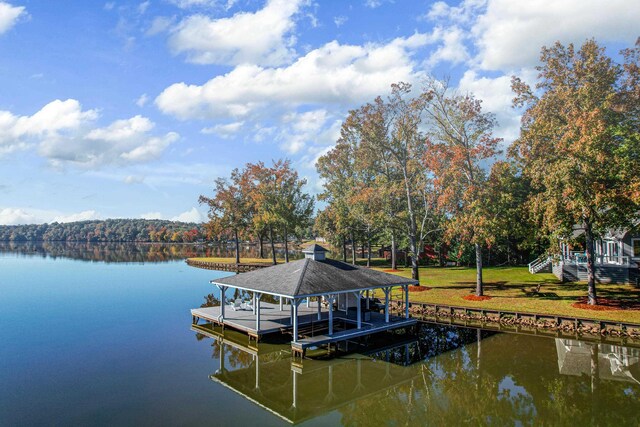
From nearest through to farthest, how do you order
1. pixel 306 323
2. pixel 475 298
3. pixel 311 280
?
pixel 311 280 → pixel 306 323 → pixel 475 298

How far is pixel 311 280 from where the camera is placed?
23375mm

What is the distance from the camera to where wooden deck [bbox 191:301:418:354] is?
22.8 metres

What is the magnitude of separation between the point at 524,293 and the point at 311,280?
19864mm

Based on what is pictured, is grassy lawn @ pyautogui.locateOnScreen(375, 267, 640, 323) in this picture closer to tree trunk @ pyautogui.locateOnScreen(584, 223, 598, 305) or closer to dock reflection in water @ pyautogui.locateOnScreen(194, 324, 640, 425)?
tree trunk @ pyautogui.locateOnScreen(584, 223, 598, 305)

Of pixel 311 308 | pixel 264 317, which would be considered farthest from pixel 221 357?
pixel 311 308

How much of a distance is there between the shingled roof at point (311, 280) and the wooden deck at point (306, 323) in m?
2.42

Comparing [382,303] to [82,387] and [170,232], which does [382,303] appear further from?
[170,232]

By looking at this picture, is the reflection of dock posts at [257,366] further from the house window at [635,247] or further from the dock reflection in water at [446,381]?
the house window at [635,247]

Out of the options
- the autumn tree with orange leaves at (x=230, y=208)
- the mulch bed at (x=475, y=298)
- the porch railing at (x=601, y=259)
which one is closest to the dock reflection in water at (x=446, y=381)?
the mulch bed at (x=475, y=298)

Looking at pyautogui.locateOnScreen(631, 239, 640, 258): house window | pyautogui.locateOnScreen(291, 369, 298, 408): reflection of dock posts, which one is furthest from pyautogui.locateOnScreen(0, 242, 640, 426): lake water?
pyautogui.locateOnScreen(631, 239, 640, 258): house window

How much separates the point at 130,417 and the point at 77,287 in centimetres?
4010

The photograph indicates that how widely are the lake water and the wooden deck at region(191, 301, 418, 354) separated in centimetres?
87

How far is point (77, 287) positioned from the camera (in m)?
48.4

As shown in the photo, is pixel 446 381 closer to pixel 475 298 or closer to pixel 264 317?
pixel 264 317
